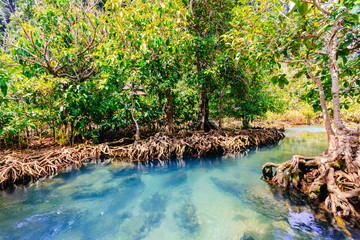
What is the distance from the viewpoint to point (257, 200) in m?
3.73

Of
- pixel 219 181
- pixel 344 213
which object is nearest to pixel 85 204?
pixel 219 181

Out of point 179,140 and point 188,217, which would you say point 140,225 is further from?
point 179,140

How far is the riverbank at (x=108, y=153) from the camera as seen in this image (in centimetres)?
520

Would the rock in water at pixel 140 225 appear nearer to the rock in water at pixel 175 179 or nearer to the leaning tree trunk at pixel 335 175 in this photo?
the rock in water at pixel 175 179

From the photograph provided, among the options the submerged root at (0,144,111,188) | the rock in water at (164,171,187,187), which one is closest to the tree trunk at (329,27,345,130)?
the rock in water at (164,171,187,187)

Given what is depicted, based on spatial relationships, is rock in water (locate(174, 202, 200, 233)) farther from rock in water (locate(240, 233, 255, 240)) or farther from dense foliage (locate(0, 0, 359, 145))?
dense foliage (locate(0, 0, 359, 145))

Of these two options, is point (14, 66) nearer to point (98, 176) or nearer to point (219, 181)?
point (98, 176)

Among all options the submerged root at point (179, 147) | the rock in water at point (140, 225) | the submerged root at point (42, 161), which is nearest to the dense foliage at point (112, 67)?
the submerged root at point (42, 161)

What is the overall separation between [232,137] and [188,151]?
2485mm

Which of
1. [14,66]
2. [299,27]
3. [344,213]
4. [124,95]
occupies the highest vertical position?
[14,66]

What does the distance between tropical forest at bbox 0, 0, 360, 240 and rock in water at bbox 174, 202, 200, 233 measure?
3 centimetres

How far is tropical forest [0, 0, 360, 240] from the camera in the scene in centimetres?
306

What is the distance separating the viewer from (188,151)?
7.51m

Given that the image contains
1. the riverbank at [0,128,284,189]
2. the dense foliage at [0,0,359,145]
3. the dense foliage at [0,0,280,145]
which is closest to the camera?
the dense foliage at [0,0,359,145]
